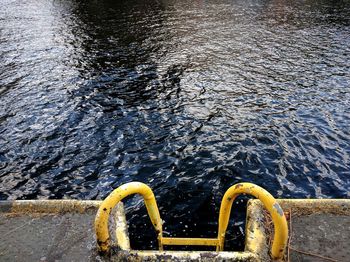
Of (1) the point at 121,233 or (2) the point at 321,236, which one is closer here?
(2) the point at 321,236

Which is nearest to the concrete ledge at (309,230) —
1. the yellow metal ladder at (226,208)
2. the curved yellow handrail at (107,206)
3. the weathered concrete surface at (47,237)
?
the yellow metal ladder at (226,208)

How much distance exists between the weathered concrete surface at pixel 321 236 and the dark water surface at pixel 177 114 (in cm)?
197

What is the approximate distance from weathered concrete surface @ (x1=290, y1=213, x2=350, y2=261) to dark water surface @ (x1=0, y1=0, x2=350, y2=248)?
77.8 inches

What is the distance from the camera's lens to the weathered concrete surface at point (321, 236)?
623cm

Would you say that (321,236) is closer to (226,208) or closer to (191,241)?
(226,208)

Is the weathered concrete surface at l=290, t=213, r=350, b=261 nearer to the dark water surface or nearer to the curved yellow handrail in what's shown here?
the dark water surface

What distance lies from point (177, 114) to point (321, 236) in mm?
9363

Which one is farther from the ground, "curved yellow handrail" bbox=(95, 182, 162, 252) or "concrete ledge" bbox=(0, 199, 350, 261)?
"curved yellow handrail" bbox=(95, 182, 162, 252)

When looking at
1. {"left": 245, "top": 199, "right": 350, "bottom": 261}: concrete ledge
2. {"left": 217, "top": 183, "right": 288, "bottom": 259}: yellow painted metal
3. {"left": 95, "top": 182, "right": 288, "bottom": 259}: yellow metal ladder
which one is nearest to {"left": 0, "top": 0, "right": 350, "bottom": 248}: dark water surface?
{"left": 245, "top": 199, "right": 350, "bottom": 261}: concrete ledge

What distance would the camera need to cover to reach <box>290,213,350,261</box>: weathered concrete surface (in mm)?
6234

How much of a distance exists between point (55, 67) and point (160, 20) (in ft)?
51.1

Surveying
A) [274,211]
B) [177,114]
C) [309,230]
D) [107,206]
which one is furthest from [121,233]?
[177,114]

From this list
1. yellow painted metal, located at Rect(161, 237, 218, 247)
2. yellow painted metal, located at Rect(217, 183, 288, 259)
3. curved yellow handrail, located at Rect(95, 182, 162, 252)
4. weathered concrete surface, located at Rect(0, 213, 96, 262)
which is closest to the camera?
yellow painted metal, located at Rect(217, 183, 288, 259)

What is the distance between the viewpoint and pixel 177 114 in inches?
590
